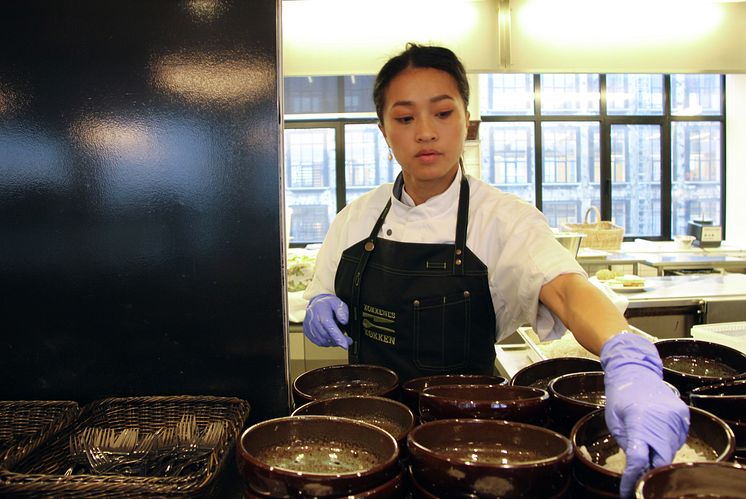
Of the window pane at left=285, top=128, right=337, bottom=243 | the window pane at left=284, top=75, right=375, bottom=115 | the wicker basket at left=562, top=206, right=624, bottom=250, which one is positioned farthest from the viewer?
the window pane at left=285, top=128, right=337, bottom=243

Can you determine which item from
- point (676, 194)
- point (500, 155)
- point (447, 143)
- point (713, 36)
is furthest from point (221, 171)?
point (676, 194)

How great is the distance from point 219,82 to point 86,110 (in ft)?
0.99

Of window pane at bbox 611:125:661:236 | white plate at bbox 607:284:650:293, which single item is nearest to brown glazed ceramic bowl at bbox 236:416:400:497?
white plate at bbox 607:284:650:293

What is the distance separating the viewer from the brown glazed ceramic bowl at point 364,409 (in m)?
0.92

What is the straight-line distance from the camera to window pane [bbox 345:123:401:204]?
714cm

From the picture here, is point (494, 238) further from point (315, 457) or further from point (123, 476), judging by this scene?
point (123, 476)

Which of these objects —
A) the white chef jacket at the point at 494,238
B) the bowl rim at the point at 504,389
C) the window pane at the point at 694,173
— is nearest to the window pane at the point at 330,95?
the window pane at the point at 694,173

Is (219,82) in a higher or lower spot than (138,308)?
higher

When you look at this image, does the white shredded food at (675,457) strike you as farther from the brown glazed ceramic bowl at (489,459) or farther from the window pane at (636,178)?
the window pane at (636,178)

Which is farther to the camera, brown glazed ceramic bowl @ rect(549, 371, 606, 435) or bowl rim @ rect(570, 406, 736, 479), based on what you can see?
brown glazed ceramic bowl @ rect(549, 371, 606, 435)

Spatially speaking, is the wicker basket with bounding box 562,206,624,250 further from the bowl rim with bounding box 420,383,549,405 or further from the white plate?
the bowl rim with bounding box 420,383,549,405

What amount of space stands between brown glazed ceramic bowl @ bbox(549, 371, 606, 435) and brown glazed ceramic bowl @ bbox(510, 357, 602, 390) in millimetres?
97

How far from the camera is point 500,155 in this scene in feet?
23.9

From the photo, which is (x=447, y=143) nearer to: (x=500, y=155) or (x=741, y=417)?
(x=741, y=417)
